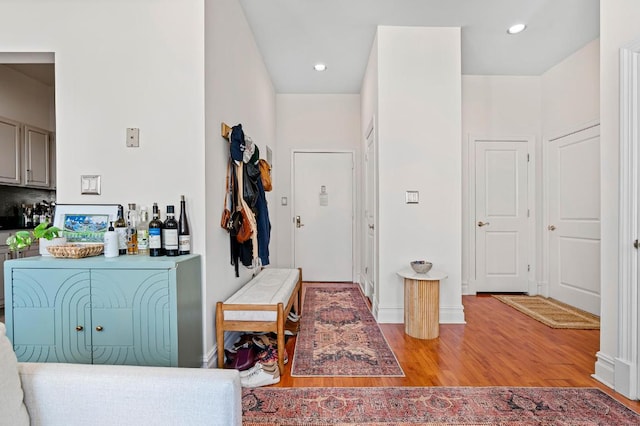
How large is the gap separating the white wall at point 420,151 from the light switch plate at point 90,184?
7.33 ft

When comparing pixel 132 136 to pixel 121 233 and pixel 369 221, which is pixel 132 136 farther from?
pixel 369 221

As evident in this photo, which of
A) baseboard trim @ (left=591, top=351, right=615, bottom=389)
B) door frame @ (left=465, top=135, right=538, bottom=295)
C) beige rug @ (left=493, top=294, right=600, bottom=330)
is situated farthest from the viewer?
door frame @ (left=465, top=135, right=538, bottom=295)

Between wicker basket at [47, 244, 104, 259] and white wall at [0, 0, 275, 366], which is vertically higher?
white wall at [0, 0, 275, 366]

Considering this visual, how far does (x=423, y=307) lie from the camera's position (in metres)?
2.64

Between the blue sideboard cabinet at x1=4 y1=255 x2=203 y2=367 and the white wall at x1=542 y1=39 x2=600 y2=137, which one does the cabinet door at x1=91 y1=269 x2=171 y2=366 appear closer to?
the blue sideboard cabinet at x1=4 y1=255 x2=203 y2=367

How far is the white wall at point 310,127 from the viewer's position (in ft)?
15.4

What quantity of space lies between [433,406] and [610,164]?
177cm

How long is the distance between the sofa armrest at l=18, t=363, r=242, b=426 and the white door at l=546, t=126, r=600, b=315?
12.8ft

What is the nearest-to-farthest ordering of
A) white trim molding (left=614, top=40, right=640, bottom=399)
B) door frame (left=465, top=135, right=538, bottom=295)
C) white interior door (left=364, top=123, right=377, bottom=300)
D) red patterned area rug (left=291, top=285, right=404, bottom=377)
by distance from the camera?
1. white trim molding (left=614, top=40, right=640, bottom=399)
2. red patterned area rug (left=291, top=285, right=404, bottom=377)
3. white interior door (left=364, top=123, right=377, bottom=300)
4. door frame (left=465, top=135, right=538, bottom=295)

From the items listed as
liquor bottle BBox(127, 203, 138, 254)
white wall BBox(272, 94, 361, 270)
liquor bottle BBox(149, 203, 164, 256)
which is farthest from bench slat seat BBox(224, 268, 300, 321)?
white wall BBox(272, 94, 361, 270)

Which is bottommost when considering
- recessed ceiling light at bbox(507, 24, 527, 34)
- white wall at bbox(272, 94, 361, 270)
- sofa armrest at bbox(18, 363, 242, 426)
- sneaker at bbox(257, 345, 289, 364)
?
sneaker at bbox(257, 345, 289, 364)

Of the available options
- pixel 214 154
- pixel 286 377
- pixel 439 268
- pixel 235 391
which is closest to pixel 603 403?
pixel 439 268

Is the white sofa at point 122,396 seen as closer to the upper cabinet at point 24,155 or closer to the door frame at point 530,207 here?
the upper cabinet at point 24,155

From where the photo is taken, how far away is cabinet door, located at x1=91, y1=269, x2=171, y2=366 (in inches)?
63.7
